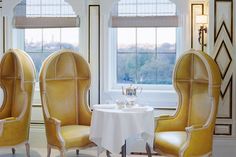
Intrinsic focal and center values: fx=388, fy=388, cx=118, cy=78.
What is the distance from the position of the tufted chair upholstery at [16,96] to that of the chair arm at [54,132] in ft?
1.37

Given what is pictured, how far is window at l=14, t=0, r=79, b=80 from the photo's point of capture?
5605 millimetres

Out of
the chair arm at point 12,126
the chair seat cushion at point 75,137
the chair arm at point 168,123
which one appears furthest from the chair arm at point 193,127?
the chair arm at point 12,126

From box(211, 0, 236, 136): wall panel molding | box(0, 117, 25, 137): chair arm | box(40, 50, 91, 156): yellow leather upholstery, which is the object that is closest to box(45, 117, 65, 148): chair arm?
box(40, 50, 91, 156): yellow leather upholstery

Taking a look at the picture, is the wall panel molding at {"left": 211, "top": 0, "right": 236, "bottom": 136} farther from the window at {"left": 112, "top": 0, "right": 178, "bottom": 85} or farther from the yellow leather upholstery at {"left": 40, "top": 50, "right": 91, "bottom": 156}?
the yellow leather upholstery at {"left": 40, "top": 50, "right": 91, "bottom": 156}

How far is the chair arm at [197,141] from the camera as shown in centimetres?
404

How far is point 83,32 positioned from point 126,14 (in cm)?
67

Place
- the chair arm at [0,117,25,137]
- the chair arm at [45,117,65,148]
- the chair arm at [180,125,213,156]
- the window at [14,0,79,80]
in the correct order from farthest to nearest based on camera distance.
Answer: the window at [14,0,79,80], the chair arm at [0,117,25,137], the chair arm at [45,117,65,148], the chair arm at [180,125,213,156]

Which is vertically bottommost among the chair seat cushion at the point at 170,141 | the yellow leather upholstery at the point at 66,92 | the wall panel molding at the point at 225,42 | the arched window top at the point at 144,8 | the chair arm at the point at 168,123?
the chair seat cushion at the point at 170,141

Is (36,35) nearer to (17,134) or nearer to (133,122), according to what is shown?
(17,134)

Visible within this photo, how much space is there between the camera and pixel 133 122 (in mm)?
4074

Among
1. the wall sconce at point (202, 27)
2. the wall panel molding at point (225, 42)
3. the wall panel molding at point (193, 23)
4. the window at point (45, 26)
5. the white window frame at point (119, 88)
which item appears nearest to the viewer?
the wall panel molding at point (225, 42)

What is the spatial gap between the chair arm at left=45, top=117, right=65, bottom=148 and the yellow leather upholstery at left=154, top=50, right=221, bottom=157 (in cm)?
108

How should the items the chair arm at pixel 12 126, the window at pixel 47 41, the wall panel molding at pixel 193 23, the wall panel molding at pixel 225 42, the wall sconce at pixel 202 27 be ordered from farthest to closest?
the window at pixel 47 41
the wall panel molding at pixel 193 23
the wall sconce at pixel 202 27
the wall panel molding at pixel 225 42
the chair arm at pixel 12 126

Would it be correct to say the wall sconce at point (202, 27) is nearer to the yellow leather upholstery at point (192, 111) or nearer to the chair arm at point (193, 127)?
the yellow leather upholstery at point (192, 111)
